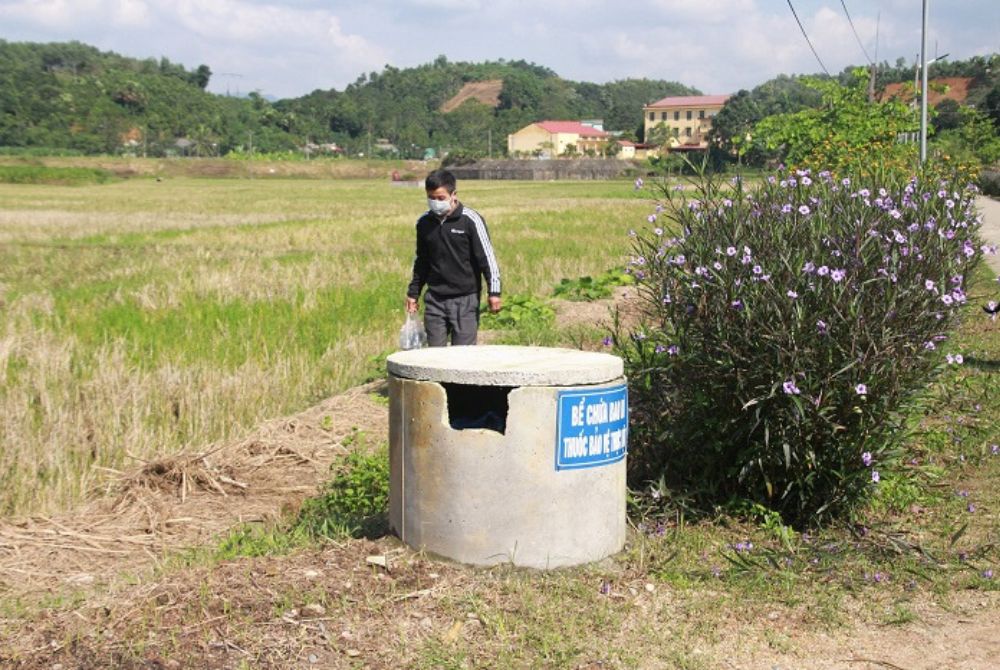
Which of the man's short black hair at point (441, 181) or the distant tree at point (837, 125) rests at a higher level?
the distant tree at point (837, 125)

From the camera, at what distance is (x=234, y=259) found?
21.3 metres

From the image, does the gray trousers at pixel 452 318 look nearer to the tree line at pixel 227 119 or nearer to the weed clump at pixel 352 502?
the weed clump at pixel 352 502

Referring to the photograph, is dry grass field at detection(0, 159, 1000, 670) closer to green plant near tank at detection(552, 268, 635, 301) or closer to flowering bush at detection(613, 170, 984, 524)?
flowering bush at detection(613, 170, 984, 524)

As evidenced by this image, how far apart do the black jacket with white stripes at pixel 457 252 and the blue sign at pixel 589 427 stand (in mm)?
2980

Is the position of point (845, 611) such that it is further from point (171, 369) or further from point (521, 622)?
point (171, 369)

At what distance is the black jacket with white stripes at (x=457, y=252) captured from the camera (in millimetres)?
8164

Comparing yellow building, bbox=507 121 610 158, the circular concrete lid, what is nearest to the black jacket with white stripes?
the circular concrete lid

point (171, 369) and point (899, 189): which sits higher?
point (899, 189)

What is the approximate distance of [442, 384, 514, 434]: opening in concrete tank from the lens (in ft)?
18.0

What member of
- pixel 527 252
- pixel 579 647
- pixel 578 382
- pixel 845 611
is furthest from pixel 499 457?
pixel 527 252

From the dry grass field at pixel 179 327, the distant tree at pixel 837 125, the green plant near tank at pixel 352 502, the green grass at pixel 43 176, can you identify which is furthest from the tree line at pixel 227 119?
the green plant near tank at pixel 352 502

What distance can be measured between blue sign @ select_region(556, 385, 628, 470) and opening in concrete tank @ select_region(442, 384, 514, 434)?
0.49 meters

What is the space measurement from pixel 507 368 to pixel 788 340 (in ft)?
4.94

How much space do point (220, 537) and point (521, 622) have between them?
2.58 m
